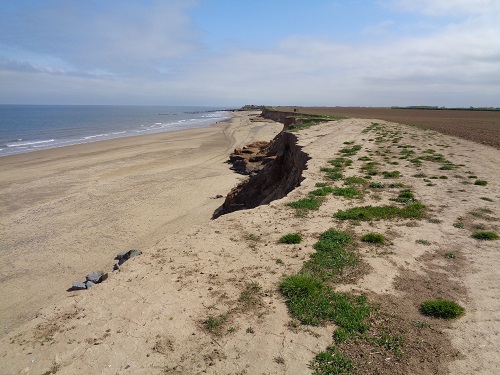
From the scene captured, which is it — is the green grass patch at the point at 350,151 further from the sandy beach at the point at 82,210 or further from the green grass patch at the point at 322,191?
the sandy beach at the point at 82,210

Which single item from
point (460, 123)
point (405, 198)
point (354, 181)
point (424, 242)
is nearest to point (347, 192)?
point (354, 181)

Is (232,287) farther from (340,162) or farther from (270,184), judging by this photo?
(270,184)

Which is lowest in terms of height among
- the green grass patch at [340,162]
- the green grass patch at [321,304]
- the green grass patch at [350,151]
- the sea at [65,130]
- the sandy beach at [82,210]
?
the sandy beach at [82,210]

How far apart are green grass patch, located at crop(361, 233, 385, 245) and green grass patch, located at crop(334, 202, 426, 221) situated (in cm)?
129

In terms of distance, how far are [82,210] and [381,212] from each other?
55.5 ft

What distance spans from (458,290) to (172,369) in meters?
5.11

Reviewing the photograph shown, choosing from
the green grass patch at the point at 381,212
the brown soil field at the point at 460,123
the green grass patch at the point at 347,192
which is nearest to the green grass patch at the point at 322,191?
the green grass patch at the point at 347,192

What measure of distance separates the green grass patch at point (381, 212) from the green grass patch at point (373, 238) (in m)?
1.29

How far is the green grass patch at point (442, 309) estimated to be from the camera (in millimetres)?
5070

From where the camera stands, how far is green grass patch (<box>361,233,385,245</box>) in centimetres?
766

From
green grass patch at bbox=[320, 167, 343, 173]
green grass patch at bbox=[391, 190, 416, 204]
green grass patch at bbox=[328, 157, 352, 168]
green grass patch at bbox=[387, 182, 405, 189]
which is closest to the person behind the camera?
green grass patch at bbox=[391, 190, 416, 204]

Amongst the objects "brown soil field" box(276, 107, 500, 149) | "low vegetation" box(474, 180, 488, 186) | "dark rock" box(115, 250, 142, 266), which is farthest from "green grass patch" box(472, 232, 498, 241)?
"brown soil field" box(276, 107, 500, 149)

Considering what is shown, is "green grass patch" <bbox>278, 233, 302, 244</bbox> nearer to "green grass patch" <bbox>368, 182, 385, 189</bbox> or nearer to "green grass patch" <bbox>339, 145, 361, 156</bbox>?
"green grass patch" <bbox>368, 182, 385, 189</bbox>

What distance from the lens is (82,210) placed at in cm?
1888
